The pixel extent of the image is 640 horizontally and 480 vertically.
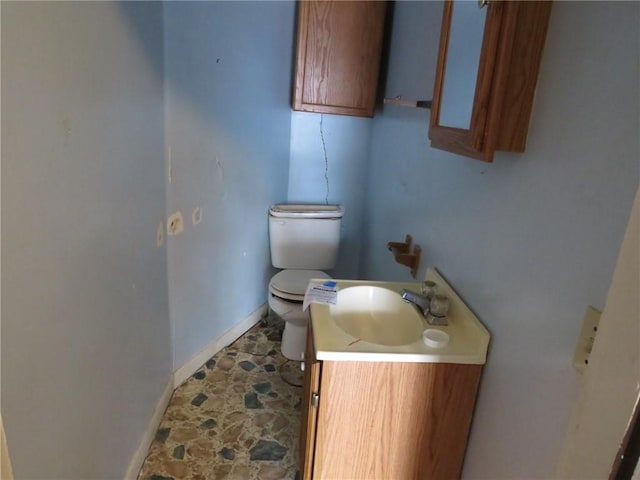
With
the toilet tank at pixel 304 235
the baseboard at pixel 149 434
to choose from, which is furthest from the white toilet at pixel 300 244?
the baseboard at pixel 149 434

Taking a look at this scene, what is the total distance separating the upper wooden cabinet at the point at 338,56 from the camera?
237 centimetres

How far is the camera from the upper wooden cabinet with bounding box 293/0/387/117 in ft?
7.78

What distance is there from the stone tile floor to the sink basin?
714 mm

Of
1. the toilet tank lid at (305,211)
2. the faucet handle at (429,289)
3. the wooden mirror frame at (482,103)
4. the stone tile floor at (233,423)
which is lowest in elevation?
the stone tile floor at (233,423)

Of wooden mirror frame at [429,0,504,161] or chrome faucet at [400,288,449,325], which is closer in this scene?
wooden mirror frame at [429,0,504,161]

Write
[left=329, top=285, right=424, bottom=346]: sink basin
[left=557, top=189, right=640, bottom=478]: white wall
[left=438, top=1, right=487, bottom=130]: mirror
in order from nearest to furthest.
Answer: [left=557, top=189, right=640, bottom=478]: white wall
[left=438, top=1, right=487, bottom=130]: mirror
[left=329, top=285, right=424, bottom=346]: sink basin

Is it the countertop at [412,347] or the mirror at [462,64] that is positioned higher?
the mirror at [462,64]

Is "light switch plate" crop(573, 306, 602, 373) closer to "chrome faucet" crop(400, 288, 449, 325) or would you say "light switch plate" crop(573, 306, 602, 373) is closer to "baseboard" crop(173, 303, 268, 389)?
"chrome faucet" crop(400, 288, 449, 325)

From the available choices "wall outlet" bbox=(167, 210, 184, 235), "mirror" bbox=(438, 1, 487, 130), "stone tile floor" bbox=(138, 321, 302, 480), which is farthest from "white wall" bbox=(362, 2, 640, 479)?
"wall outlet" bbox=(167, 210, 184, 235)

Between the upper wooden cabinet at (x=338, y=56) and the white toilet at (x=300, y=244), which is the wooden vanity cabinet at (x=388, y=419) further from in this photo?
the upper wooden cabinet at (x=338, y=56)

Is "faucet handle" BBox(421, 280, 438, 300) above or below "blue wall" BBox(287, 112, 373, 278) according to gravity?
below

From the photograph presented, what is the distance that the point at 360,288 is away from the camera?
5.09ft

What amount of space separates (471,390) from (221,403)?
1339mm

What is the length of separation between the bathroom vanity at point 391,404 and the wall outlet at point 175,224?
0.92 m
